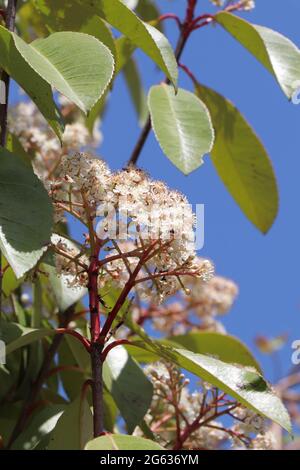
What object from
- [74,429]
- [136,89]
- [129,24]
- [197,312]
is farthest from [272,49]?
[136,89]

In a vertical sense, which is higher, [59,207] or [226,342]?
[59,207]

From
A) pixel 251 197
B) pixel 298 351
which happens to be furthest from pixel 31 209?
→ pixel 251 197

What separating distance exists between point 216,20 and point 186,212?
85 cm

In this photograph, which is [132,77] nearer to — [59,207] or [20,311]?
[20,311]

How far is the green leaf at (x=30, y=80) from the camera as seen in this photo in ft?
4.55

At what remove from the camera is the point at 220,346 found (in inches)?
85.7

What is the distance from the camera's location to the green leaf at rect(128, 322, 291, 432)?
136cm

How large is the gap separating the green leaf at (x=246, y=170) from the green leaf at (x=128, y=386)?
0.51 m

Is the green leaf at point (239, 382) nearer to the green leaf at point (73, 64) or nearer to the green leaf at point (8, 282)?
the green leaf at point (73, 64)

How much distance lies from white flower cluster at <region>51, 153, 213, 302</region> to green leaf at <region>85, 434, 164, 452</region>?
0.84ft

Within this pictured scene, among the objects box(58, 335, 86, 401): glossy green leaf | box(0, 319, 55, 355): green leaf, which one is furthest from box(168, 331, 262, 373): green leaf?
box(0, 319, 55, 355): green leaf

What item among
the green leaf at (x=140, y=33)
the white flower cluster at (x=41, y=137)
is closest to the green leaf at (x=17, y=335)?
the green leaf at (x=140, y=33)

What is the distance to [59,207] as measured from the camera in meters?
1.52

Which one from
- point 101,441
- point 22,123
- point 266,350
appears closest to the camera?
point 101,441
